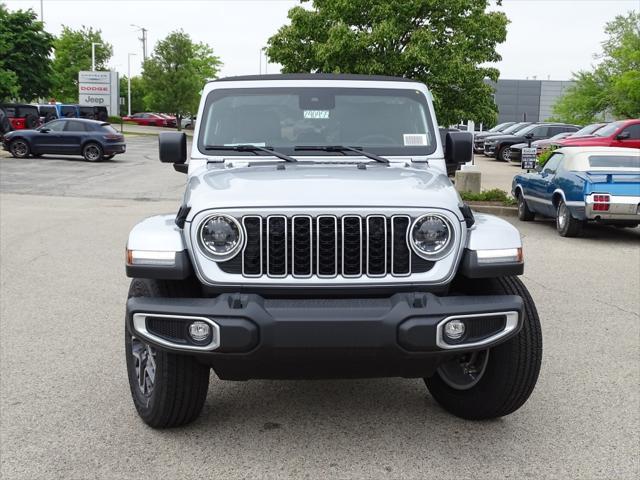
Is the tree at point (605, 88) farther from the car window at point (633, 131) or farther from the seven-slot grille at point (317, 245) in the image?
the seven-slot grille at point (317, 245)

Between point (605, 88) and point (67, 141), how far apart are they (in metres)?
30.0

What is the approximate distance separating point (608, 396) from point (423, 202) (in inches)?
80.2

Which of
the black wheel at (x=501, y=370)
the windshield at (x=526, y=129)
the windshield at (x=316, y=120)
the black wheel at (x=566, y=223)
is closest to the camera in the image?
the black wheel at (x=501, y=370)

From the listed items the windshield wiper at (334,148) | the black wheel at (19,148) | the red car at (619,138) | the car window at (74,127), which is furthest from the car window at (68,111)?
the windshield wiper at (334,148)

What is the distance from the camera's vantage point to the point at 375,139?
528 cm

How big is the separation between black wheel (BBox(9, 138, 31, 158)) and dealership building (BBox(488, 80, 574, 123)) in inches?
2837

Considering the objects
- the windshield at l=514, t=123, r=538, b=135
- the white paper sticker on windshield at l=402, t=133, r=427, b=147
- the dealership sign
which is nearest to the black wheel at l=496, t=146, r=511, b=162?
the windshield at l=514, t=123, r=538, b=135

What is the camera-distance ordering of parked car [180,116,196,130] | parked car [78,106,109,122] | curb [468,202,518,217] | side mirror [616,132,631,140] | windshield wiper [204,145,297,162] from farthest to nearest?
parked car [180,116,196,130]
parked car [78,106,109,122]
side mirror [616,132,631,140]
curb [468,202,518,217]
windshield wiper [204,145,297,162]

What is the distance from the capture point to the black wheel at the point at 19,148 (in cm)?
2936

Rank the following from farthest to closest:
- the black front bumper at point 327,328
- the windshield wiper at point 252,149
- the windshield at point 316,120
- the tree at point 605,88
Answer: the tree at point 605,88, the windshield at point 316,120, the windshield wiper at point 252,149, the black front bumper at point 327,328

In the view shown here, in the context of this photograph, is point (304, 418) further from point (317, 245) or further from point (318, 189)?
point (318, 189)

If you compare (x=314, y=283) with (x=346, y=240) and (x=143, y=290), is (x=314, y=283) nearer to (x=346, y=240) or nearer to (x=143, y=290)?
(x=346, y=240)

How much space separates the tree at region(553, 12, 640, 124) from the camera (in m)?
41.7

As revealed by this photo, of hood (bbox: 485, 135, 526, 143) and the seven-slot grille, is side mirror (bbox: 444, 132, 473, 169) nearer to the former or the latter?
the seven-slot grille
